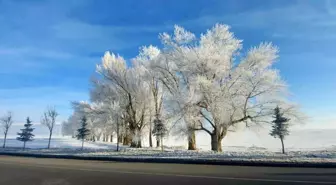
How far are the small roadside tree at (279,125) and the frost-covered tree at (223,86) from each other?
1336 millimetres

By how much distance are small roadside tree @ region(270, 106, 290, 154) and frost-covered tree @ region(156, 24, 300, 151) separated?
1.34 meters

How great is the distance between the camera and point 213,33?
87.5ft

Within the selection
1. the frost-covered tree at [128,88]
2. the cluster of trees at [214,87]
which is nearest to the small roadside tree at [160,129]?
the cluster of trees at [214,87]

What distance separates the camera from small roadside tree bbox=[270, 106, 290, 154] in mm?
22406

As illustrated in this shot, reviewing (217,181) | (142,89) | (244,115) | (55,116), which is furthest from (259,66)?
(55,116)

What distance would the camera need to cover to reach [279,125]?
2277cm

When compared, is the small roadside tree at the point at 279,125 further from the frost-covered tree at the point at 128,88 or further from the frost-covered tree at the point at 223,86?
the frost-covered tree at the point at 128,88

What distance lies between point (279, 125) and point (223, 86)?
5.69 m

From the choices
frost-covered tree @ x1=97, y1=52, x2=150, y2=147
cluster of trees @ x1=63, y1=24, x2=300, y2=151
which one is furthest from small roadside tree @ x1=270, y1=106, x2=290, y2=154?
frost-covered tree @ x1=97, y1=52, x2=150, y2=147

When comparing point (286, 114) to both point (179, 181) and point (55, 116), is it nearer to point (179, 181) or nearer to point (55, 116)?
point (179, 181)

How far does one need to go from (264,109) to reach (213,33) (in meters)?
8.59

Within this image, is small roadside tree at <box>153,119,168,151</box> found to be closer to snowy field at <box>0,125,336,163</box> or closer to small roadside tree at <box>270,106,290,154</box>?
snowy field at <box>0,125,336,163</box>

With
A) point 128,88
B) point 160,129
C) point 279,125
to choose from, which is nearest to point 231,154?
point 279,125

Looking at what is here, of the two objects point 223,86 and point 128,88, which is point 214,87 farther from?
point 128,88
